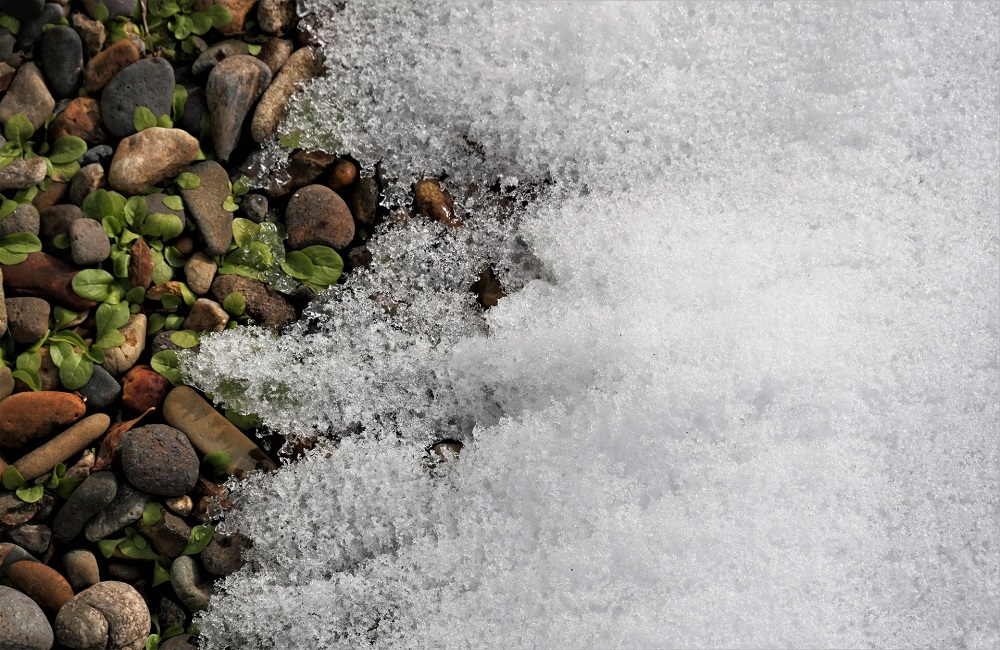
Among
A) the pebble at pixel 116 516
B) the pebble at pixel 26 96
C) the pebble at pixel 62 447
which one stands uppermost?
the pebble at pixel 26 96

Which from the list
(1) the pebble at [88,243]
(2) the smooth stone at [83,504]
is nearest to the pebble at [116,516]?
(2) the smooth stone at [83,504]

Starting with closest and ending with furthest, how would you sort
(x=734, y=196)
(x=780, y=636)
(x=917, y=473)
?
(x=780, y=636)
(x=917, y=473)
(x=734, y=196)

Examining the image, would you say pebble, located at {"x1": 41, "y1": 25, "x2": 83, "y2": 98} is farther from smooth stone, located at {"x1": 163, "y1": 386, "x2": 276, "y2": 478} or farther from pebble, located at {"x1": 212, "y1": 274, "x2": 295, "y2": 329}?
smooth stone, located at {"x1": 163, "y1": 386, "x2": 276, "y2": 478}

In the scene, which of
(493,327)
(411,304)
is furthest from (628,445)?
(411,304)

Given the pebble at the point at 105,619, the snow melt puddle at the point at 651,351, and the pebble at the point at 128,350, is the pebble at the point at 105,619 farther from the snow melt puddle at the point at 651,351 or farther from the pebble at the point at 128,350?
the pebble at the point at 128,350

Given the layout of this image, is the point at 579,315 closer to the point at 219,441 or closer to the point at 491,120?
the point at 491,120

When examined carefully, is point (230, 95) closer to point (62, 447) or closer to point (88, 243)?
point (88, 243)
